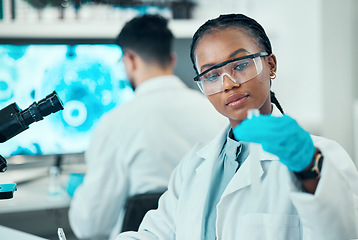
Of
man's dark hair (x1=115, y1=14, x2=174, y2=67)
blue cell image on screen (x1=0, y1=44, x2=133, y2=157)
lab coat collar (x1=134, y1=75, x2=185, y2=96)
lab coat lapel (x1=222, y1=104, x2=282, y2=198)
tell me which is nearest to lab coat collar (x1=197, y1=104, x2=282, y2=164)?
lab coat lapel (x1=222, y1=104, x2=282, y2=198)

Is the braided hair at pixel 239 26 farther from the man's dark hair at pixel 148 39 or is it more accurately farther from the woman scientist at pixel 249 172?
the man's dark hair at pixel 148 39

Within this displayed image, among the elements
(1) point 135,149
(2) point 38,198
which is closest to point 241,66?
(1) point 135,149

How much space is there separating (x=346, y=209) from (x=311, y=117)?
160cm

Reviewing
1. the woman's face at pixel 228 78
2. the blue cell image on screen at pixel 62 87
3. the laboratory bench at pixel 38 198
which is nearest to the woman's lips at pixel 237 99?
the woman's face at pixel 228 78

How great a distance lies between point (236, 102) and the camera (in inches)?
38.3

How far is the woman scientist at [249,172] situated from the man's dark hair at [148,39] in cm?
83

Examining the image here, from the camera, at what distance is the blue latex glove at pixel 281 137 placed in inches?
29.6

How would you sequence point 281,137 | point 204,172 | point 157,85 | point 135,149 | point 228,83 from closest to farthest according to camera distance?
point 281,137
point 228,83
point 204,172
point 135,149
point 157,85

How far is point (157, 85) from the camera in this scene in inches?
76.7

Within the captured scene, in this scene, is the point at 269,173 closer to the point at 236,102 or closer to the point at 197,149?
the point at 236,102

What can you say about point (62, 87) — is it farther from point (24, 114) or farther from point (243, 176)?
point (243, 176)

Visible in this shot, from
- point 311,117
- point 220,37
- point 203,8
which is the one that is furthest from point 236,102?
point 203,8

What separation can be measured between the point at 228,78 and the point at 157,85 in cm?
100

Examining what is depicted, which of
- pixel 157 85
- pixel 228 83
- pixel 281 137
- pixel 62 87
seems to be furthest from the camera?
pixel 62 87
